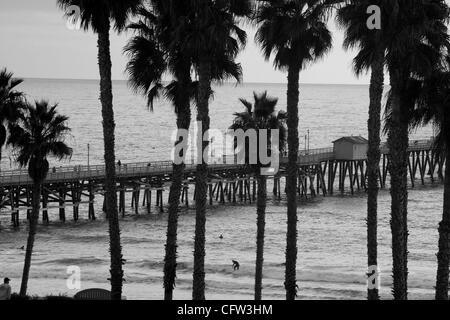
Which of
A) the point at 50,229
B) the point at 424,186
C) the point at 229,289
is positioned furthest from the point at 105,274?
the point at 424,186

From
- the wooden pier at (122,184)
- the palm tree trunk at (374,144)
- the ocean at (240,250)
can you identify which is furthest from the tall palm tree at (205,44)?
the wooden pier at (122,184)

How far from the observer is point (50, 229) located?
6225cm

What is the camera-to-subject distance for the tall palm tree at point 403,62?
62.9ft

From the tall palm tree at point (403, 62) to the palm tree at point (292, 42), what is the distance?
289cm

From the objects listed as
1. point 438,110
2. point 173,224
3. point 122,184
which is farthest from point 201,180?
point 122,184

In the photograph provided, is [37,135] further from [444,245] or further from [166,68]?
[444,245]

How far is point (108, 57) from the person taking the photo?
20984 millimetres

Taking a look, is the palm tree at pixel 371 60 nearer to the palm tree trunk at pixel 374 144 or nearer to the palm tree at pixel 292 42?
the palm tree trunk at pixel 374 144

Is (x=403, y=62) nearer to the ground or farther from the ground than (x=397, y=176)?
farther from the ground

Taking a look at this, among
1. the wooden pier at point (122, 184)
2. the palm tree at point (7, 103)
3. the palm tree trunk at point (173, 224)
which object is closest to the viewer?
the palm tree trunk at point (173, 224)

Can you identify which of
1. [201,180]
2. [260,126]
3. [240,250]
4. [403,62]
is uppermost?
[403,62]

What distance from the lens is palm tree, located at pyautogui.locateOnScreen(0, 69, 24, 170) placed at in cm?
2758

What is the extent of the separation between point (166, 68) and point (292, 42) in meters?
3.93

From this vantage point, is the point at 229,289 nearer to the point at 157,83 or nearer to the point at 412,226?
the point at 157,83
